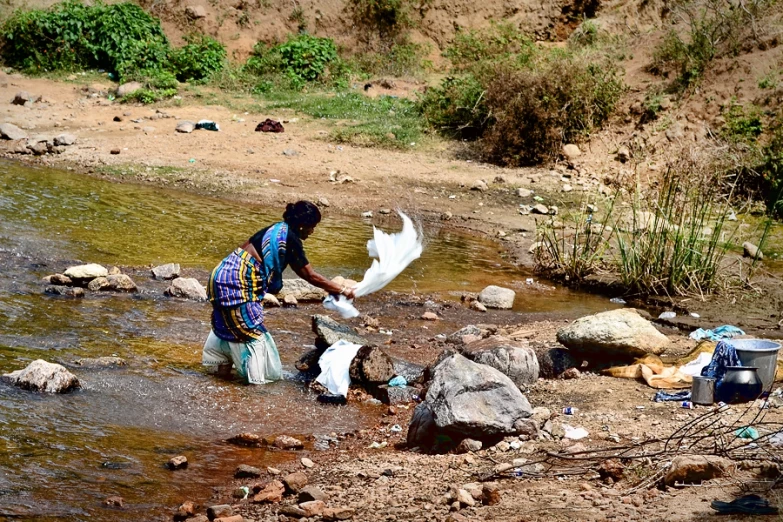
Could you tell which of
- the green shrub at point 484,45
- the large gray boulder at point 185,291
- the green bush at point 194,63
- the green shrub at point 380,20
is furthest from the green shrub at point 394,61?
the large gray boulder at point 185,291

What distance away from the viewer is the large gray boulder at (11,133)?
43.6 feet

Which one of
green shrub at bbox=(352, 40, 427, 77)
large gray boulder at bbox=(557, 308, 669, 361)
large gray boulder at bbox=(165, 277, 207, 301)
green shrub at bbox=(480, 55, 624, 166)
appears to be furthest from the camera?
green shrub at bbox=(352, 40, 427, 77)

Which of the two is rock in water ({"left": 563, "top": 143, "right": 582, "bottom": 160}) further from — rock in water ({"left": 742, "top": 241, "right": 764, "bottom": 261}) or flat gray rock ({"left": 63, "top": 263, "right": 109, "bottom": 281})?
flat gray rock ({"left": 63, "top": 263, "right": 109, "bottom": 281})

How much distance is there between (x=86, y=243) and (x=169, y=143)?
4463 millimetres

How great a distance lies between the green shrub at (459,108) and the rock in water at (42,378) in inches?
371

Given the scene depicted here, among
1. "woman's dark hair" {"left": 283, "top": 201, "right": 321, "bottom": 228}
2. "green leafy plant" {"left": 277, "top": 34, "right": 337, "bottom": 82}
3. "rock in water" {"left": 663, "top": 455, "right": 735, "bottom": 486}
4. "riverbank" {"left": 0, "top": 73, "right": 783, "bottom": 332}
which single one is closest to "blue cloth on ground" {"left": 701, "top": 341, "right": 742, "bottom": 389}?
"rock in water" {"left": 663, "top": 455, "right": 735, "bottom": 486}

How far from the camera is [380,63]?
17688 mm

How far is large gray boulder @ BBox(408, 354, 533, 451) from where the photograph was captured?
15.9ft

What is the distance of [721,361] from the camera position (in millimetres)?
5574

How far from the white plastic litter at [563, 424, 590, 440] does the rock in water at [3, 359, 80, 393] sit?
2.85m

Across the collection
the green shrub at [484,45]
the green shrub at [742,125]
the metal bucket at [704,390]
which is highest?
the green shrub at [484,45]

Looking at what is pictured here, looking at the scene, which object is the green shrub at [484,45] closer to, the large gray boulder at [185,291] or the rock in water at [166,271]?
→ the rock in water at [166,271]

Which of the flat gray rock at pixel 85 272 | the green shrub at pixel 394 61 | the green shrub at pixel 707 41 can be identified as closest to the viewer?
the flat gray rock at pixel 85 272

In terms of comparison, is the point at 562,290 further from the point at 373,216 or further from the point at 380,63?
the point at 380,63
